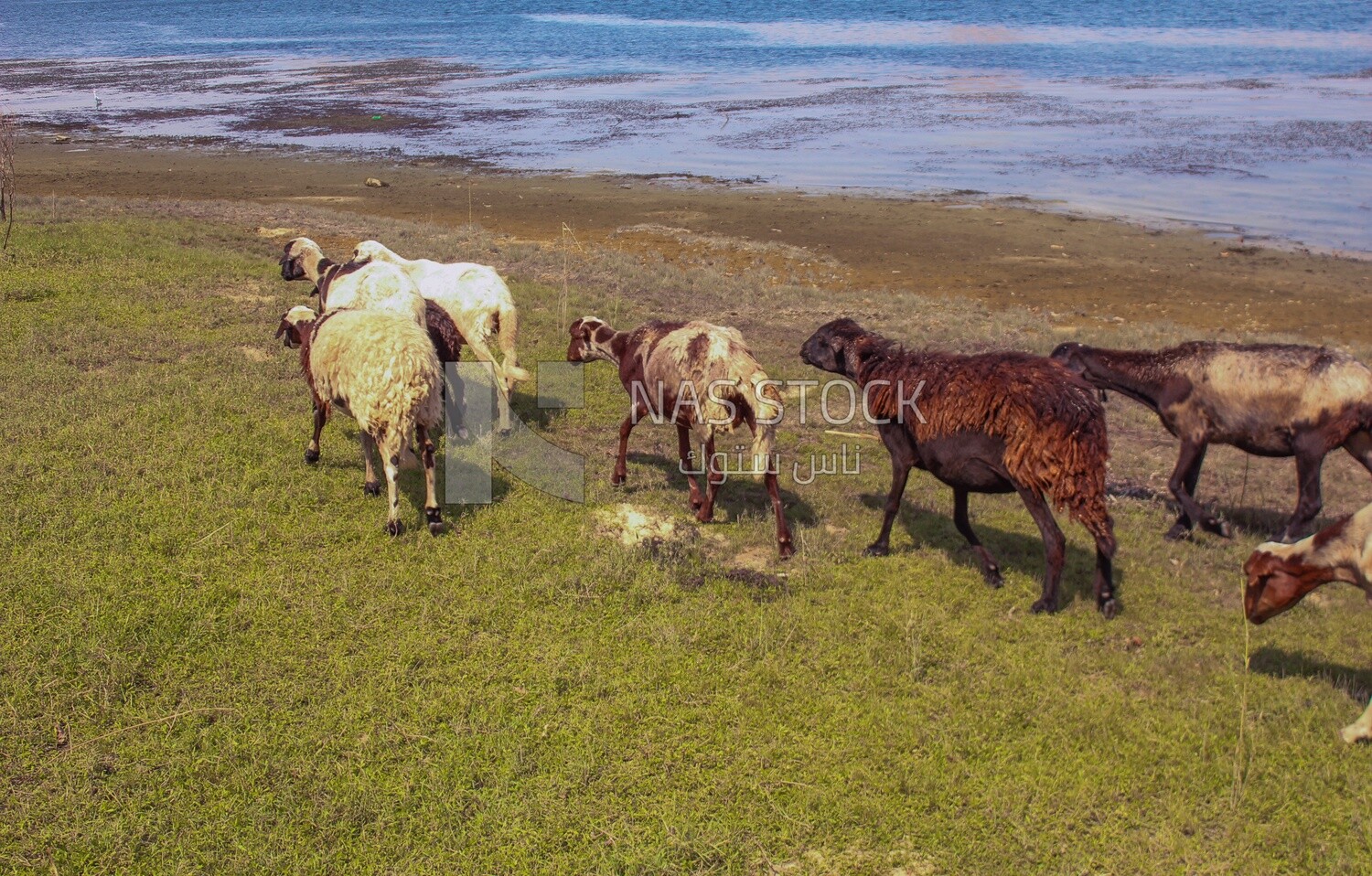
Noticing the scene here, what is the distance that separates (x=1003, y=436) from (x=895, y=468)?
94 centimetres

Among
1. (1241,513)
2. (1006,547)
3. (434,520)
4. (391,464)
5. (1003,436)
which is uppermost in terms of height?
(1003,436)

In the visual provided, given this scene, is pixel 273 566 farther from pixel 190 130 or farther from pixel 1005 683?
pixel 190 130

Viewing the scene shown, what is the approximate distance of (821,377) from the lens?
13.9 m

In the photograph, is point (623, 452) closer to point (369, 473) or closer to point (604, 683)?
point (369, 473)

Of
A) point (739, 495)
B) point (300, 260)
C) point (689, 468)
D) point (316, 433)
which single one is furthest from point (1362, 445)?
point (300, 260)

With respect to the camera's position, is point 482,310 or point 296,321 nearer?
point 296,321

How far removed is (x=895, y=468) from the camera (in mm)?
8289

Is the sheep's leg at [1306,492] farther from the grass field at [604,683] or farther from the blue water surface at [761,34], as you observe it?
the blue water surface at [761,34]

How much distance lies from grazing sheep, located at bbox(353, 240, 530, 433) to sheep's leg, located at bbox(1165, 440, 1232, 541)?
635cm

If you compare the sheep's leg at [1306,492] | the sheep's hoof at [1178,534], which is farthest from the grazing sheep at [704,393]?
the sheep's leg at [1306,492]

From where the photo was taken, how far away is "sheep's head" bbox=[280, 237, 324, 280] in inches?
521

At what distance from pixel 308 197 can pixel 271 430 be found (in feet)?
65.4

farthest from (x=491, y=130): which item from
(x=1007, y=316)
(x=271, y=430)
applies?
(x=271, y=430)

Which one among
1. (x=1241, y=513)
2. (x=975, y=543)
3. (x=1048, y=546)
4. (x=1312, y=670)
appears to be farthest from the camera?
(x=1241, y=513)
